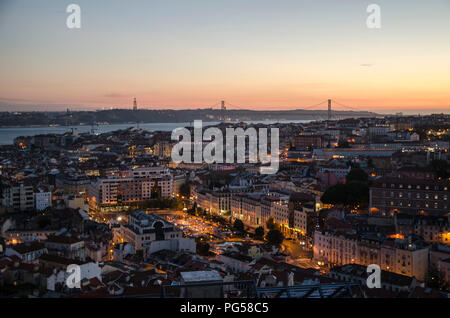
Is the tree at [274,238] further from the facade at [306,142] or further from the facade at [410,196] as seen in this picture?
the facade at [306,142]

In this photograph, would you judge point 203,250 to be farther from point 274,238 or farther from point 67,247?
point 67,247

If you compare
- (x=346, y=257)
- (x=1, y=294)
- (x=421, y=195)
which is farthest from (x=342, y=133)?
(x=1, y=294)

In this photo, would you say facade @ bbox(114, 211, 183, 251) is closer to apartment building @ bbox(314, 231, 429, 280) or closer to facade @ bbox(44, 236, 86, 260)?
facade @ bbox(44, 236, 86, 260)

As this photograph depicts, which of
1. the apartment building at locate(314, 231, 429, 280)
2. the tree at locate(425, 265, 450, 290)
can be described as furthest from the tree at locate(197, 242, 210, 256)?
the tree at locate(425, 265, 450, 290)

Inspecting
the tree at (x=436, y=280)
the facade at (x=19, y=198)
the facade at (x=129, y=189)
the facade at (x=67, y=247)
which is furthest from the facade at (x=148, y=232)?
the facade at (x=129, y=189)

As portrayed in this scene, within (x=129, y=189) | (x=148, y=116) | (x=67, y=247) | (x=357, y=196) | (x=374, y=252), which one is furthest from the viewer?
(x=148, y=116)

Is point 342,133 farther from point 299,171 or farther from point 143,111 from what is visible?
point 143,111

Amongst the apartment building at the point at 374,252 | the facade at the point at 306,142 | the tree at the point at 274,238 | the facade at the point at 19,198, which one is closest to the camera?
the apartment building at the point at 374,252

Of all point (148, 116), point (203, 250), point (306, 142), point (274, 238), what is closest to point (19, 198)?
point (203, 250)
